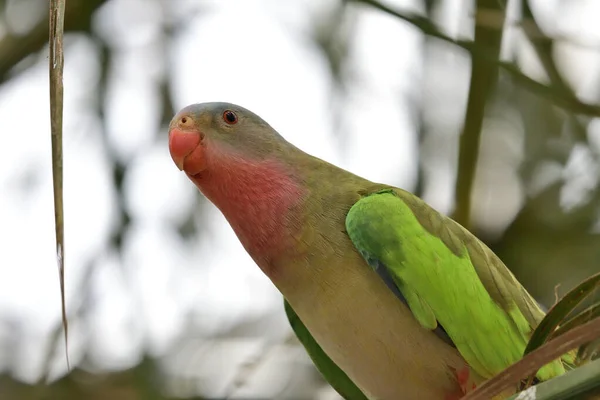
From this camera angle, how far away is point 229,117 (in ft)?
6.60

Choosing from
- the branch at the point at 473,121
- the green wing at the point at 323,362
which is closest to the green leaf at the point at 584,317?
the green wing at the point at 323,362

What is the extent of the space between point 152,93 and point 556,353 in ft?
8.55

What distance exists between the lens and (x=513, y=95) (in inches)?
118

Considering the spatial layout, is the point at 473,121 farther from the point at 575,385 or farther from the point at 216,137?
the point at 575,385

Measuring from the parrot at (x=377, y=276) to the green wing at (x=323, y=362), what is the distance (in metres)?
0.10

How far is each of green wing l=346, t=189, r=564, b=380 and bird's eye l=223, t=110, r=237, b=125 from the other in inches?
16.7

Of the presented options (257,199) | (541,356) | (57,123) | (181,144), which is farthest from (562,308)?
(181,144)

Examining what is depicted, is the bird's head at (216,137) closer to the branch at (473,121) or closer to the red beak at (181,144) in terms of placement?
the red beak at (181,144)

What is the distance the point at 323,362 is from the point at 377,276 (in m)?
0.37

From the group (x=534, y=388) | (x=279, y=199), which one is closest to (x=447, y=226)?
(x=279, y=199)

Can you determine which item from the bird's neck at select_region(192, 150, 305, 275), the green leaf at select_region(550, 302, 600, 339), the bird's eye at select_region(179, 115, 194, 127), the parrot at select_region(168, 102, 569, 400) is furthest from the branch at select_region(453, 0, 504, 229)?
the green leaf at select_region(550, 302, 600, 339)

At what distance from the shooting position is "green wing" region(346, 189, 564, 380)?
1629 millimetres

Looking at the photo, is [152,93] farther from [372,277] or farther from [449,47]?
[372,277]

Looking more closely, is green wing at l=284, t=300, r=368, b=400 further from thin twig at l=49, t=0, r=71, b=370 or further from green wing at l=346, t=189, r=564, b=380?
thin twig at l=49, t=0, r=71, b=370
